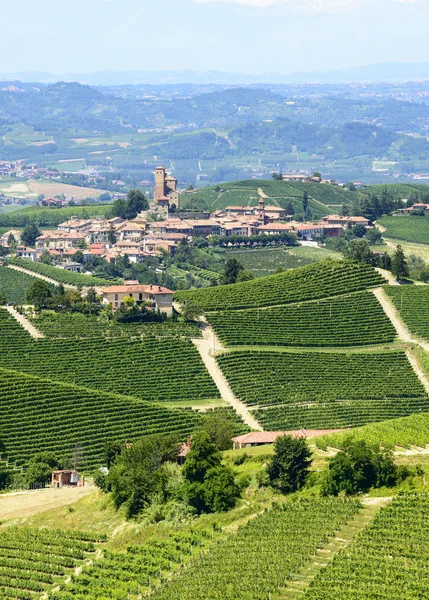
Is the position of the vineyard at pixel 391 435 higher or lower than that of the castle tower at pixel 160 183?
higher

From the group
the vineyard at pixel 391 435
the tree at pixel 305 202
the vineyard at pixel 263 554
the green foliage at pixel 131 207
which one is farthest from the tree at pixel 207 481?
the tree at pixel 305 202

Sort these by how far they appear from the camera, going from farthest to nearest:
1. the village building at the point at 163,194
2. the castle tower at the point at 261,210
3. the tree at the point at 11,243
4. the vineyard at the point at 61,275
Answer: the village building at the point at 163,194 → the castle tower at the point at 261,210 → the tree at the point at 11,243 → the vineyard at the point at 61,275

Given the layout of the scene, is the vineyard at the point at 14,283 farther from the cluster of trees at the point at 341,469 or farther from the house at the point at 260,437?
the cluster of trees at the point at 341,469

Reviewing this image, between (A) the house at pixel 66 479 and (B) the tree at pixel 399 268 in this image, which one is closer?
(A) the house at pixel 66 479

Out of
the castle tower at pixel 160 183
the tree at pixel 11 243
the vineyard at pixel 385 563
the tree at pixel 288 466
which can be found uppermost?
the vineyard at pixel 385 563

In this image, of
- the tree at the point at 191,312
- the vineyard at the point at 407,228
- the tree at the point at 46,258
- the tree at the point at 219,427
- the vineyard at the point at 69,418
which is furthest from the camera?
the vineyard at the point at 407,228

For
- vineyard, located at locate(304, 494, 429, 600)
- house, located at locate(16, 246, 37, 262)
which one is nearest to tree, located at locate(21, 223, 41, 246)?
house, located at locate(16, 246, 37, 262)

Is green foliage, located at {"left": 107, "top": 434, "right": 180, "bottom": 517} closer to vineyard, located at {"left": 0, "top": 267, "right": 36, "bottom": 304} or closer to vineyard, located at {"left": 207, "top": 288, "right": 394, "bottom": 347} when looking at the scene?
vineyard, located at {"left": 207, "top": 288, "right": 394, "bottom": 347}
